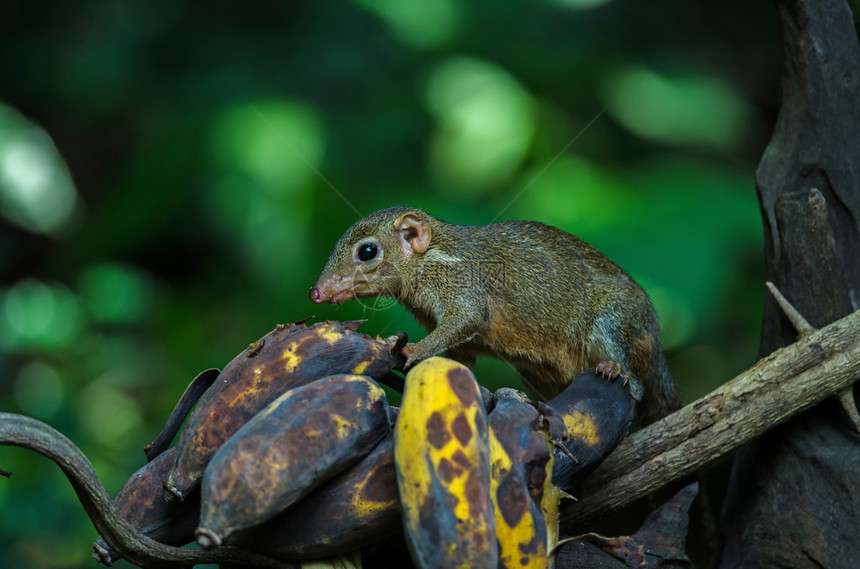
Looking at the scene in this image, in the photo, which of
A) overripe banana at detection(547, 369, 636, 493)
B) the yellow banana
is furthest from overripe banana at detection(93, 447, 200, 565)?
overripe banana at detection(547, 369, 636, 493)

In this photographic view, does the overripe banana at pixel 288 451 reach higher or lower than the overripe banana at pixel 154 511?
higher

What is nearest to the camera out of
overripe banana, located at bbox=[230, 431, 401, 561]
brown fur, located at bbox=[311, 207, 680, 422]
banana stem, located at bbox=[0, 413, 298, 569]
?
banana stem, located at bbox=[0, 413, 298, 569]

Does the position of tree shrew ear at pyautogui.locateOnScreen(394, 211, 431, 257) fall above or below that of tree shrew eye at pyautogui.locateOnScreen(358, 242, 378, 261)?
above

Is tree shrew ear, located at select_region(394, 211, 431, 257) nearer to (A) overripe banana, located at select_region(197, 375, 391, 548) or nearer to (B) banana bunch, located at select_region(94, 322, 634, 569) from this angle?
(B) banana bunch, located at select_region(94, 322, 634, 569)

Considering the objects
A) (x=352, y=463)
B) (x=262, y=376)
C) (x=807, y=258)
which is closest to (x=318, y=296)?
(x=262, y=376)

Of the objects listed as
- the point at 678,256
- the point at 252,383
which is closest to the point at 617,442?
the point at 252,383

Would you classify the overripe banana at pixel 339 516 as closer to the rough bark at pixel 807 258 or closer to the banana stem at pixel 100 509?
the banana stem at pixel 100 509

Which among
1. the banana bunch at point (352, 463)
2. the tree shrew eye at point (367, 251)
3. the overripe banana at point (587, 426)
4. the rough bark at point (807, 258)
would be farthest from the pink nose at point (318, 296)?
the rough bark at point (807, 258)
